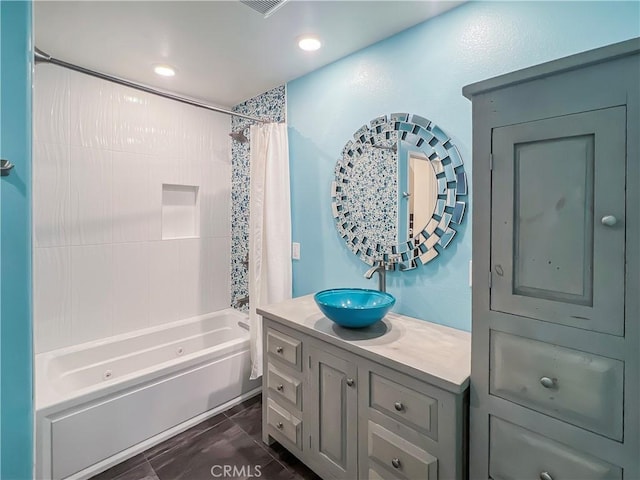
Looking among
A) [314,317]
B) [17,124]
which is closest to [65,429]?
[314,317]

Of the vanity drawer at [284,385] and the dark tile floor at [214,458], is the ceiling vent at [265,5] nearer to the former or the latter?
the vanity drawer at [284,385]

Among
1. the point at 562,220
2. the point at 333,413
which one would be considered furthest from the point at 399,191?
the point at 333,413

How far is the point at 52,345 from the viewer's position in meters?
2.24

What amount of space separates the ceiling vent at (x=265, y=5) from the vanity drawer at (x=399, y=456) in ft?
6.51

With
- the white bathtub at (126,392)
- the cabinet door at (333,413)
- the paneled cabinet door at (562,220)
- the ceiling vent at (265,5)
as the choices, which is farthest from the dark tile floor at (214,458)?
the ceiling vent at (265,5)

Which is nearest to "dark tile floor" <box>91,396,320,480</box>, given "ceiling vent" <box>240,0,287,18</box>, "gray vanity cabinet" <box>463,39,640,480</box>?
"gray vanity cabinet" <box>463,39,640,480</box>

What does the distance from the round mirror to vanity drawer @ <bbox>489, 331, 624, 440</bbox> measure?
0.74m

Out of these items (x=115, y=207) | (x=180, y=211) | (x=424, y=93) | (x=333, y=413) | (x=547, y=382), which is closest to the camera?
(x=547, y=382)

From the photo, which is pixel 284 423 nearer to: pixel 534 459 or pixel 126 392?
pixel 126 392

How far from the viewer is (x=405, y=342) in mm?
1437

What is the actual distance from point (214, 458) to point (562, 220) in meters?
2.10

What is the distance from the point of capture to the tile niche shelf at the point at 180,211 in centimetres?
283

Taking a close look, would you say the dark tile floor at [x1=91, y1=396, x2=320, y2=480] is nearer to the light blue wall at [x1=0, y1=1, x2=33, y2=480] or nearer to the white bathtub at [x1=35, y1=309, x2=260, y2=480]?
the white bathtub at [x1=35, y1=309, x2=260, y2=480]

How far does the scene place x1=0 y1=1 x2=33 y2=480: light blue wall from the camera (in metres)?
0.56
